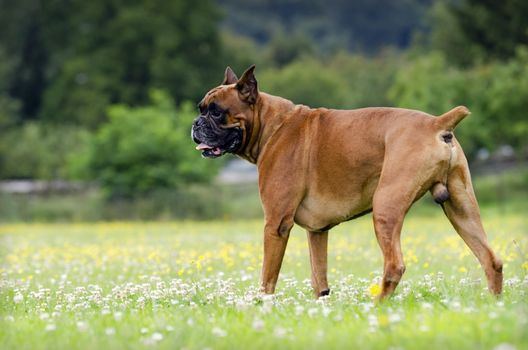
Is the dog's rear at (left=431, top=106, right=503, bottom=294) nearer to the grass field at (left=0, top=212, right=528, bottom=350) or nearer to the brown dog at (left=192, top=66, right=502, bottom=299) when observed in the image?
the brown dog at (left=192, top=66, right=502, bottom=299)

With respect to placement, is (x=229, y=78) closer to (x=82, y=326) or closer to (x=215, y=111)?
(x=215, y=111)

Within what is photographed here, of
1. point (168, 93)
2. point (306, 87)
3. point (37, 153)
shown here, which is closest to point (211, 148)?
point (37, 153)

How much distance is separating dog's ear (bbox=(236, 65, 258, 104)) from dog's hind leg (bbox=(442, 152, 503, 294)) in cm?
209

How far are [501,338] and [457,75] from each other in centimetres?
4276

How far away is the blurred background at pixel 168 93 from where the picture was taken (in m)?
41.6

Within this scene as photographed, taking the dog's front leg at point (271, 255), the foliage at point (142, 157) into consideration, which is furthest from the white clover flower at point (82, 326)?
the foliage at point (142, 157)

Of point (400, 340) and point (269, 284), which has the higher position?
point (400, 340)

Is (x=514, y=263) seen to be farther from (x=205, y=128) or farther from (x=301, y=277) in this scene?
(x=205, y=128)

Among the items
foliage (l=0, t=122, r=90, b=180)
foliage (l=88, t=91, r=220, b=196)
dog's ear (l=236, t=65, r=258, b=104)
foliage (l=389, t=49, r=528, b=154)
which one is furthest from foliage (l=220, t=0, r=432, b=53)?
dog's ear (l=236, t=65, r=258, b=104)

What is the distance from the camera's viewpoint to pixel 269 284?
8203 mm

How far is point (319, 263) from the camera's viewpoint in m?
8.66

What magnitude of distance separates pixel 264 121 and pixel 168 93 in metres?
57.2

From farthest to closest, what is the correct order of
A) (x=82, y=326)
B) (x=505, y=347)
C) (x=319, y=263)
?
(x=319, y=263) → (x=82, y=326) → (x=505, y=347)

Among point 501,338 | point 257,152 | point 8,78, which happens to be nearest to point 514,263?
point 257,152
